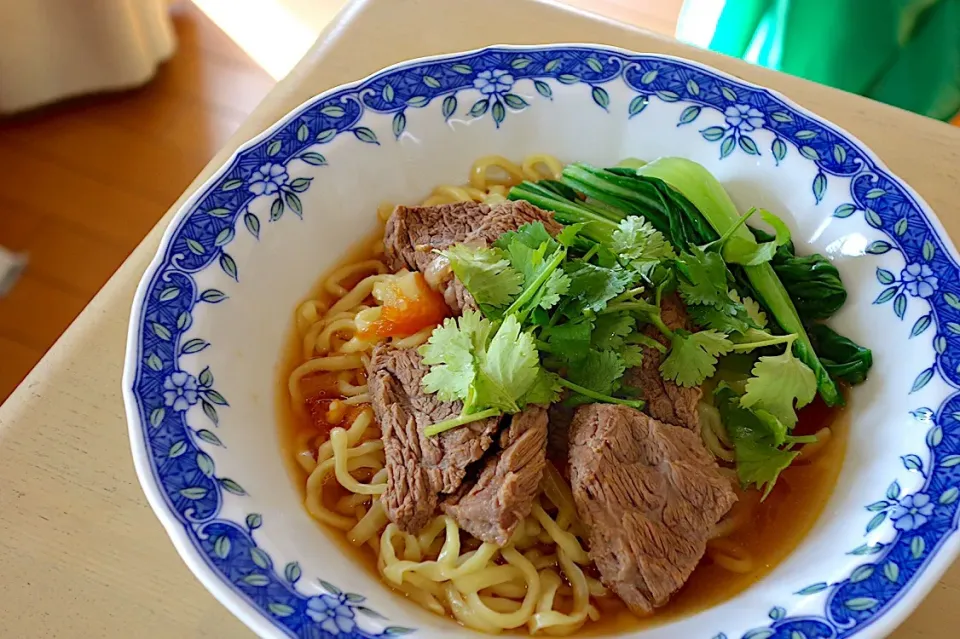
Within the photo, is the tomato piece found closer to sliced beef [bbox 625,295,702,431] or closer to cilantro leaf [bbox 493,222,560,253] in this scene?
cilantro leaf [bbox 493,222,560,253]

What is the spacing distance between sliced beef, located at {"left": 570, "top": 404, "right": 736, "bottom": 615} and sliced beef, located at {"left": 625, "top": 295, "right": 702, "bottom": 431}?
0.10 m

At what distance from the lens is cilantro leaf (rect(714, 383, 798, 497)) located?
1.94 metres

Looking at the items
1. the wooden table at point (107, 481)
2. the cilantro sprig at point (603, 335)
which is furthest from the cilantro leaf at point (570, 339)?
the wooden table at point (107, 481)

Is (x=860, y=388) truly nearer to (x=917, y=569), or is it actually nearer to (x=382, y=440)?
(x=917, y=569)

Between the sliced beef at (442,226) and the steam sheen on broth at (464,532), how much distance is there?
122 mm

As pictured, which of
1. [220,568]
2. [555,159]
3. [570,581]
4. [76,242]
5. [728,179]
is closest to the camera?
[220,568]

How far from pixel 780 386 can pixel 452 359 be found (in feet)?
2.62

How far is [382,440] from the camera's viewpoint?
2.01 metres

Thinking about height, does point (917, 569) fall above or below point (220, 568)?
above

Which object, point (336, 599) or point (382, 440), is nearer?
point (336, 599)

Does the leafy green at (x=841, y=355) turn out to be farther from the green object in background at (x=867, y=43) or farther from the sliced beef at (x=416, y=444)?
the green object in background at (x=867, y=43)

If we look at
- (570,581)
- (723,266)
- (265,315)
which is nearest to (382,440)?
(265,315)

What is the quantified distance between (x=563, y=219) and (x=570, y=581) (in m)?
1.00

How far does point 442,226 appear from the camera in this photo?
2230 mm
